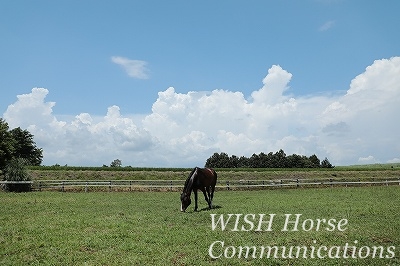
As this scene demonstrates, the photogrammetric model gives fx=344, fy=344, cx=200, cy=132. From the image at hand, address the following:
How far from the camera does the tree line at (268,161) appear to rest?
127 meters

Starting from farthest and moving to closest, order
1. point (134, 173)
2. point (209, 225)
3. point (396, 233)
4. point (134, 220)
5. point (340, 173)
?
1. point (340, 173)
2. point (134, 173)
3. point (134, 220)
4. point (209, 225)
5. point (396, 233)

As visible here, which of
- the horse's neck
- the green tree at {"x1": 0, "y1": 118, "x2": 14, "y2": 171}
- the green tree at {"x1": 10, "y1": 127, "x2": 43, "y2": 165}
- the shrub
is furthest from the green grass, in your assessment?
the green tree at {"x1": 10, "y1": 127, "x2": 43, "y2": 165}

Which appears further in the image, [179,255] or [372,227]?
[372,227]

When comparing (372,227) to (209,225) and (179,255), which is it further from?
(179,255)

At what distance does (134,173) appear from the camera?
202 ft

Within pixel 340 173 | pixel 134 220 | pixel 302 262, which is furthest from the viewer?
pixel 340 173

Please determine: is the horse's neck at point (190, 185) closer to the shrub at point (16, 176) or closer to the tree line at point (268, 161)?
the shrub at point (16, 176)

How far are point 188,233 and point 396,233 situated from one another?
299 inches

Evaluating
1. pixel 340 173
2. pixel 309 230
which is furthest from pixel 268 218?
pixel 340 173

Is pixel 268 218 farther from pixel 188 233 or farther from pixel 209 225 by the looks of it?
pixel 188 233

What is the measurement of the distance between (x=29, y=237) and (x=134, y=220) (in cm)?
447

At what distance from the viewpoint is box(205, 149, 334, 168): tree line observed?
4985 inches

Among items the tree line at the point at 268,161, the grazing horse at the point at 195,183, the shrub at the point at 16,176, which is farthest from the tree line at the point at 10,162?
the tree line at the point at 268,161

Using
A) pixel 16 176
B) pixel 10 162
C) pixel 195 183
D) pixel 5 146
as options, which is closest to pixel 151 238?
pixel 195 183
